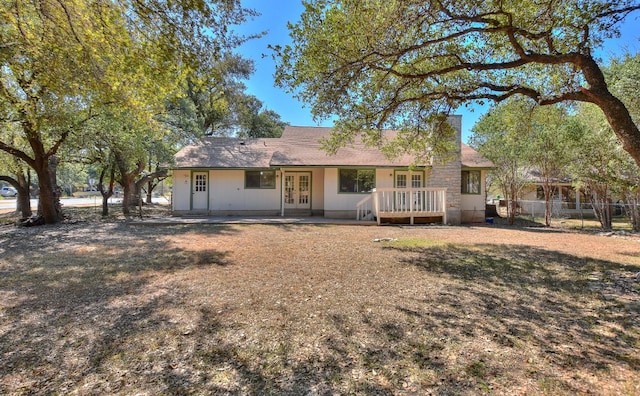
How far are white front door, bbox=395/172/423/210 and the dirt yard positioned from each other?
20.9 feet

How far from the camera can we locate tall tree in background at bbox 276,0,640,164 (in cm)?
587

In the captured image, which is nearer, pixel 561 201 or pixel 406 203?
pixel 406 203

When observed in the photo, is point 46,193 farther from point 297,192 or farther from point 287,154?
point 297,192

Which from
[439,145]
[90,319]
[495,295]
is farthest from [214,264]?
[439,145]

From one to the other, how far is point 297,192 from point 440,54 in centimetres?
1037

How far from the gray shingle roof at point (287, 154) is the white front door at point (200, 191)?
0.78 m

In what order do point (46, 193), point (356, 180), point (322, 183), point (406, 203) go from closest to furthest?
point (46, 193)
point (406, 203)
point (356, 180)
point (322, 183)

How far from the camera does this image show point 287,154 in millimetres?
15883

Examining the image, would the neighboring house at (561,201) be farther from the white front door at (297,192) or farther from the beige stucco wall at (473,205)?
the white front door at (297,192)

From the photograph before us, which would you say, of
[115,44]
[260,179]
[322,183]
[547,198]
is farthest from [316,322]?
[547,198]

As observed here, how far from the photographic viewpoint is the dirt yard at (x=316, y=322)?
8.80 ft

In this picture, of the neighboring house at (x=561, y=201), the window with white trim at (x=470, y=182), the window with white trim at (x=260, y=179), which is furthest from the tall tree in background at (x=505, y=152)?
the window with white trim at (x=260, y=179)

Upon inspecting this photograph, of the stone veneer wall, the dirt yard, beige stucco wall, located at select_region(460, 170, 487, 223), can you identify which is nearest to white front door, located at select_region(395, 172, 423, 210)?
the stone veneer wall

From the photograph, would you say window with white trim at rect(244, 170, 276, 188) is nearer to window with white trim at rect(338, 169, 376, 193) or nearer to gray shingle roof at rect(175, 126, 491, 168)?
gray shingle roof at rect(175, 126, 491, 168)
